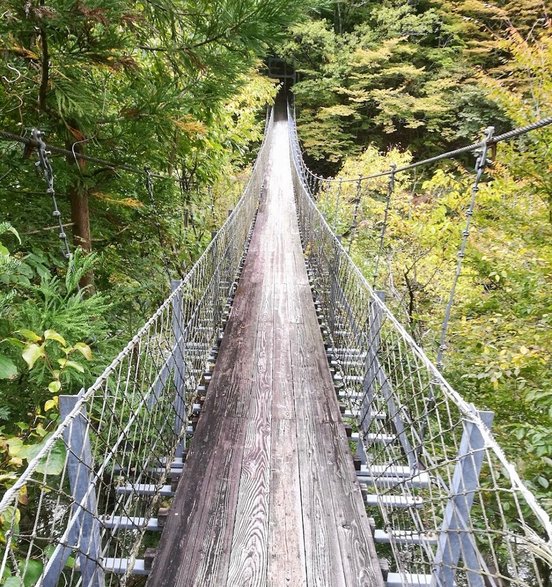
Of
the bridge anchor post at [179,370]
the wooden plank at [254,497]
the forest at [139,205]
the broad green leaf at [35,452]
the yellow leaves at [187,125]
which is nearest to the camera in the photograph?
the broad green leaf at [35,452]

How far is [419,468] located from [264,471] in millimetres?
601

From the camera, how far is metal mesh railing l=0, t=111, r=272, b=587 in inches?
33.1

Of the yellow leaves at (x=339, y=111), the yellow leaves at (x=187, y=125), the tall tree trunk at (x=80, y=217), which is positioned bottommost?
the tall tree trunk at (x=80, y=217)

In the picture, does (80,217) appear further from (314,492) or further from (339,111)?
(339,111)

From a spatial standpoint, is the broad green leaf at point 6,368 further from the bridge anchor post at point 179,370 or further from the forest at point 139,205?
the bridge anchor post at point 179,370

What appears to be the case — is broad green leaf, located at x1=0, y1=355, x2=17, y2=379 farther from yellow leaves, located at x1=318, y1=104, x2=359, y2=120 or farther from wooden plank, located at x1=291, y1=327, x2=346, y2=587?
yellow leaves, located at x1=318, y1=104, x2=359, y2=120

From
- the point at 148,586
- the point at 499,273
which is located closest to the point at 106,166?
the point at 148,586

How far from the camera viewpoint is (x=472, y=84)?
9.68m

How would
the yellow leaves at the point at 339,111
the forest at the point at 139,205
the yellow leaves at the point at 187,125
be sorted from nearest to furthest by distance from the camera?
1. the forest at the point at 139,205
2. the yellow leaves at the point at 187,125
3. the yellow leaves at the point at 339,111

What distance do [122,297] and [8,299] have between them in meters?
0.96

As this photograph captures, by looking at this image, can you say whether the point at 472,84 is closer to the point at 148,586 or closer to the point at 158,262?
the point at 158,262

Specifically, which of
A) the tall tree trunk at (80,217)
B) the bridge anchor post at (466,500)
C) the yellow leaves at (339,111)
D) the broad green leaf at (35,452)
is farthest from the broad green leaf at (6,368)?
the yellow leaves at (339,111)

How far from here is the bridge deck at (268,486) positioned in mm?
1272

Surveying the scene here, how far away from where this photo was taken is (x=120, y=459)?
5.11 feet
